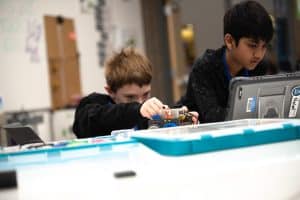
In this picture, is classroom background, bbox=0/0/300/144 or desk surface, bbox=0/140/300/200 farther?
classroom background, bbox=0/0/300/144

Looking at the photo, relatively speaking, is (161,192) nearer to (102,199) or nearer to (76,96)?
(102,199)

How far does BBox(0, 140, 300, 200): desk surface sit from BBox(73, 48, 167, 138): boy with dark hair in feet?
0.84

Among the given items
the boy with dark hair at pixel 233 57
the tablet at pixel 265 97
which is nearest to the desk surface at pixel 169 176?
the tablet at pixel 265 97

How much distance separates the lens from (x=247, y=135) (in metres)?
0.61

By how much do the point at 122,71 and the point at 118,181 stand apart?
853 mm

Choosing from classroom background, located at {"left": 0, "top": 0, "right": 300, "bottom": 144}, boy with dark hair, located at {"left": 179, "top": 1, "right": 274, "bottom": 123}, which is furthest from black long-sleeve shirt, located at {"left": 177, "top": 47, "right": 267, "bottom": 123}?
classroom background, located at {"left": 0, "top": 0, "right": 300, "bottom": 144}

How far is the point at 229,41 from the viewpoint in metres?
1.15

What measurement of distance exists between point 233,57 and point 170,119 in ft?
1.26

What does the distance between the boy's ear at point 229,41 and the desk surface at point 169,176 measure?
1.80ft

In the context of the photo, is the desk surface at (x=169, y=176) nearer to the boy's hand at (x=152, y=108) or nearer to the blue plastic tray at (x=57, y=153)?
the blue plastic tray at (x=57, y=153)

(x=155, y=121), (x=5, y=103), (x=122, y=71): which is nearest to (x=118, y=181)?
(x=155, y=121)

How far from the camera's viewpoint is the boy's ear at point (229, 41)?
3.75 ft

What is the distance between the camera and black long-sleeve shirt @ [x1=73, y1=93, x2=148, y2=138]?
97cm

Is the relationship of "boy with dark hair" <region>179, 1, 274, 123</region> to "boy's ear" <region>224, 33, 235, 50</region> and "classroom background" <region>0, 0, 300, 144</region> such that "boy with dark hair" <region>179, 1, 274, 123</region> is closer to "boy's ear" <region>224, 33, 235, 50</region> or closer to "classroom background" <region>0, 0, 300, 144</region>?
"boy's ear" <region>224, 33, 235, 50</region>
